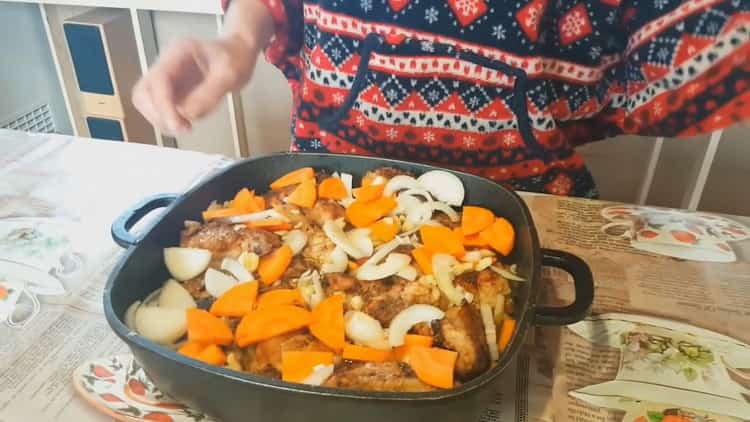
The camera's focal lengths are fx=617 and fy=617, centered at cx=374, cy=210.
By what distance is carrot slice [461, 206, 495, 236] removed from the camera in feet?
2.36

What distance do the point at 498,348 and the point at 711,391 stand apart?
0.24 metres

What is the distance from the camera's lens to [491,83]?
0.87 meters

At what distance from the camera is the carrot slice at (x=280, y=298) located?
63cm

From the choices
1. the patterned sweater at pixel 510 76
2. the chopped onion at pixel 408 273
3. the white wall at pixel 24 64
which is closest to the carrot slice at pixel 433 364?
the chopped onion at pixel 408 273

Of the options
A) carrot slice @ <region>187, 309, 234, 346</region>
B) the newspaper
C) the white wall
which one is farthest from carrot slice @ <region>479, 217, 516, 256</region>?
the white wall

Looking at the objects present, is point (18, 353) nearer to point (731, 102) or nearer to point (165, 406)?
point (165, 406)

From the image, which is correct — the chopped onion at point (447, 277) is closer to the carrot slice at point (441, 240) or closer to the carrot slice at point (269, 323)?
the carrot slice at point (441, 240)

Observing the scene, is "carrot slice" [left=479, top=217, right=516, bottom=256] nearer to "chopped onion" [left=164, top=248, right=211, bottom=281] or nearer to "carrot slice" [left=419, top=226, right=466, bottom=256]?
"carrot slice" [left=419, top=226, right=466, bottom=256]

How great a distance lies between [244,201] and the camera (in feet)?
2.55

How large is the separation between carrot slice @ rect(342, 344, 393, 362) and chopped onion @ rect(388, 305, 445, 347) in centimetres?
2

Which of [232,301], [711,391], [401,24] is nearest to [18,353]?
[232,301]

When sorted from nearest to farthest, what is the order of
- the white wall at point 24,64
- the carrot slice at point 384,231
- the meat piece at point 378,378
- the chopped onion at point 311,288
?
the meat piece at point 378,378 → the chopped onion at point 311,288 → the carrot slice at point 384,231 → the white wall at point 24,64

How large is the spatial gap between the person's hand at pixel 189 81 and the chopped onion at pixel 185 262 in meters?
0.14

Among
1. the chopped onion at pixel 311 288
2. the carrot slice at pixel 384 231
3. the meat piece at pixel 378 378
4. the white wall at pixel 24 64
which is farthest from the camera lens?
the white wall at pixel 24 64
